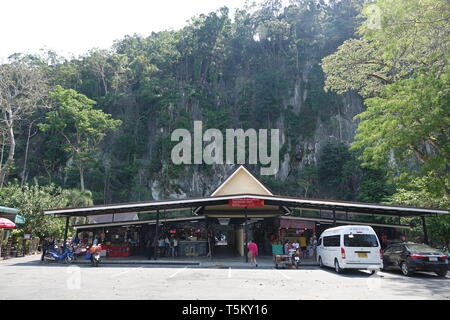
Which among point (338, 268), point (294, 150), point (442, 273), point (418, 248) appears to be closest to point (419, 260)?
point (418, 248)

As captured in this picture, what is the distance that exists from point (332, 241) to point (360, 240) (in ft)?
4.39

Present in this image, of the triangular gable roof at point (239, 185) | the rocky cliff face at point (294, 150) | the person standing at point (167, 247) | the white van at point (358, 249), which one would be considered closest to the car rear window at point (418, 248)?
the white van at point (358, 249)

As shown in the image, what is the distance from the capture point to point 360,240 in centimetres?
1109

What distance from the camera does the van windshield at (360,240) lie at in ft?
36.1

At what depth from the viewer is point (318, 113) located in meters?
49.8

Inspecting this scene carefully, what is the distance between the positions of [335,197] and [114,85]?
39.4 m

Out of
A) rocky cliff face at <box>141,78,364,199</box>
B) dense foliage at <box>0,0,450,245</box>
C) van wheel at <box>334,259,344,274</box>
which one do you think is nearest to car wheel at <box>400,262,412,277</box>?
van wheel at <box>334,259,344,274</box>

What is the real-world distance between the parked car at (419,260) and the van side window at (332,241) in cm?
234

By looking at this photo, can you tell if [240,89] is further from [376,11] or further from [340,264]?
[340,264]

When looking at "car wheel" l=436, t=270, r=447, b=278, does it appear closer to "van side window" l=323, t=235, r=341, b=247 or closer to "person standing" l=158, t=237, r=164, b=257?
"van side window" l=323, t=235, r=341, b=247

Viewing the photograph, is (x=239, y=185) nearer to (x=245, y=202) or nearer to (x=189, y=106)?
(x=245, y=202)

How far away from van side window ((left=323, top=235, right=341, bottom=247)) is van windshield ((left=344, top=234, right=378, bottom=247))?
39 cm

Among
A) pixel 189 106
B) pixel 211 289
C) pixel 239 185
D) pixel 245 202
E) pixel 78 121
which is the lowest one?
pixel 211 289

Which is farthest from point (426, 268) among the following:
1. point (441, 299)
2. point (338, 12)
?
point (338, 12)
